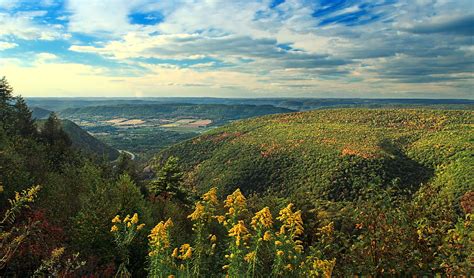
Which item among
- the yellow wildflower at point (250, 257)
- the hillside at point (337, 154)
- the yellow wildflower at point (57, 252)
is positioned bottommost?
the hillside at point (337, 154)

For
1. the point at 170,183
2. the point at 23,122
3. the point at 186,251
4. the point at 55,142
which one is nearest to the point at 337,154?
the point at 170,183

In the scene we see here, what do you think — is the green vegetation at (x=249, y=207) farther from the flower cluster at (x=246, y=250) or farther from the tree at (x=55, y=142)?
the tree at (x=55, y=142)

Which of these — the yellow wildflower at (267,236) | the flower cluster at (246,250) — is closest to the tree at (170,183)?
the flower cluster at (246,250)

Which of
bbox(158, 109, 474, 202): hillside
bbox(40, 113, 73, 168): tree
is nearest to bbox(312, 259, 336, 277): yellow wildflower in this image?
bbox(40, 113, 73, 168): tree

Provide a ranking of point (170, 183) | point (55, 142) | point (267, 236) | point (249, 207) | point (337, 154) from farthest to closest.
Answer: point (337, 154)
point (55, 142)
point (170, 183)
point (249, 207)
point (267, 236)

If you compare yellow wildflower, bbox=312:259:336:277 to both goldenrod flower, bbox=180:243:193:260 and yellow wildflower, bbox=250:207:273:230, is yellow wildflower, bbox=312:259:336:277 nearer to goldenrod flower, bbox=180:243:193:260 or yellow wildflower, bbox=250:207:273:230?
yellow wildflower, bbox=250:207:273:230

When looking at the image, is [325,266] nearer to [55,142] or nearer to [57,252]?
[57,252]

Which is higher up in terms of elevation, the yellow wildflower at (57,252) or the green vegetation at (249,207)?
the yellow wildflower at (57,252)
